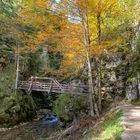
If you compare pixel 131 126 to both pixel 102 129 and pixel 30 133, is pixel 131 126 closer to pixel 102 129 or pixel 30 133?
pixel 102 129

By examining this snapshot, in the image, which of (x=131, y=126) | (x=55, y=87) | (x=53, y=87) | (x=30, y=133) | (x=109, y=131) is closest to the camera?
(x=131, y=126)

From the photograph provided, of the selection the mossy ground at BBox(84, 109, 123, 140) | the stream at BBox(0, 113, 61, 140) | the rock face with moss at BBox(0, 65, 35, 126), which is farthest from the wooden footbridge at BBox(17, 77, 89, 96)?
the mossy ground at BBox(84, 109, 123, 140)

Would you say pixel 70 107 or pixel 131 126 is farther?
pixel 70 107

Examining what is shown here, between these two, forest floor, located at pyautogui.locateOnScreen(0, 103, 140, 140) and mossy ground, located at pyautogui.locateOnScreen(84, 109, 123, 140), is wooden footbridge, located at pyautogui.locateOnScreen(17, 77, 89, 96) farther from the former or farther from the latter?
mossy ground, located at pyautogui.locateOnScreen(84, 109, 123, 140)

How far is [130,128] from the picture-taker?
674 cm

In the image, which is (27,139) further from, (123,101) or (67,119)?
(123,101)

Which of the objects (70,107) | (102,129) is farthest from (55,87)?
(102,129)

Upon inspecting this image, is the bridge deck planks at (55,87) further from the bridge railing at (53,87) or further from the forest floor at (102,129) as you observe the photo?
the forest floor at (102,129)

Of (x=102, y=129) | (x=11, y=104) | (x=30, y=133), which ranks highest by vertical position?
(x=11, y=104)

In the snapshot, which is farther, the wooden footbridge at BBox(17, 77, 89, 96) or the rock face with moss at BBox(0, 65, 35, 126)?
the rock face with moss at BBox(0, 65, 35, 126)

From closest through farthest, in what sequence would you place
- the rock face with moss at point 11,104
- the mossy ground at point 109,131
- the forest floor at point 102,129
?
the mossy ground at point 109,131
the forest floor at point 102,129
the rock face with moss at point 11,104

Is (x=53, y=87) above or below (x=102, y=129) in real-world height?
above

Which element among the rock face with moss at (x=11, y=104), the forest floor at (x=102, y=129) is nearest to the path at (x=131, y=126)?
the forest floor at (x=102, y=129)

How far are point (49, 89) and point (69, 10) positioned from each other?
25.5 feet
